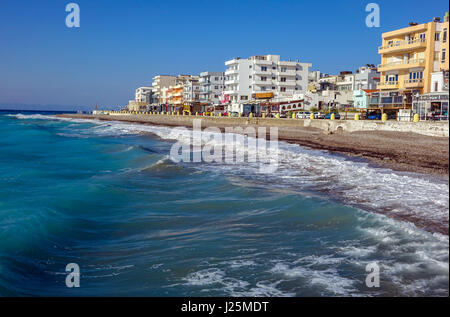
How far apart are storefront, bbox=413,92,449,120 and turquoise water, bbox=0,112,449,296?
16.6 metres

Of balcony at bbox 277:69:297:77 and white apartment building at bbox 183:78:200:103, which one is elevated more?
balcony at bbox 277:69:297:77

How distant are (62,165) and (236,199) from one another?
1322 centimetres

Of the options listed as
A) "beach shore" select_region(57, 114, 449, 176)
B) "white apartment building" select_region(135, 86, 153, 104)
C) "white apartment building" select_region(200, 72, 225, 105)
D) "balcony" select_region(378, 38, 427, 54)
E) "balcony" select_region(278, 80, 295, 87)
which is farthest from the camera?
"white apartment building" select_region(135, 86, 153, 104)

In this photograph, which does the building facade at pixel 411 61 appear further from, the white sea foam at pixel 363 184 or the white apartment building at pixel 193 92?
the white apartment building at pixel 193 92

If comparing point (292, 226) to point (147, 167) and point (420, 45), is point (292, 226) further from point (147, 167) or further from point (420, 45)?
point (420, 45)

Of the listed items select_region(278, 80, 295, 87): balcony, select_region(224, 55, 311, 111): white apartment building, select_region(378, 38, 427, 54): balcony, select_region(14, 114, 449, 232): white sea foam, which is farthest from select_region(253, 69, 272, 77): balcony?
select_region(14, 114, 449, 232): white sea foam

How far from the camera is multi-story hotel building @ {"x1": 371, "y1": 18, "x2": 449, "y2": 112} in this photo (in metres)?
38.4

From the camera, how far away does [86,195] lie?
12727 millimetres

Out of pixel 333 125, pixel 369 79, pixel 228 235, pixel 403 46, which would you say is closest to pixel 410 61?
pixel 403 46

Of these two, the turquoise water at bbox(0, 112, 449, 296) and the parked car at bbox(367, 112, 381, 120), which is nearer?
the turquoise water at bbox(0, 112, 449, 296)

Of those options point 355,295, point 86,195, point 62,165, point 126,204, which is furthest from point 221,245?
point 62,165

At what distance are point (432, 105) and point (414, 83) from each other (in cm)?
1035

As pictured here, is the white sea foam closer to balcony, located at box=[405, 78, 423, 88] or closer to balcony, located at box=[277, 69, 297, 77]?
balcony, located at box=[405, 78, 423, 88]
